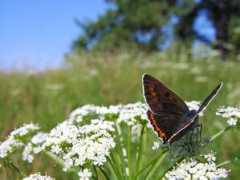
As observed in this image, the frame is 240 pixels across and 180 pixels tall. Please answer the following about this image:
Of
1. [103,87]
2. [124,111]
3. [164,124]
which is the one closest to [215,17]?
[103,87]

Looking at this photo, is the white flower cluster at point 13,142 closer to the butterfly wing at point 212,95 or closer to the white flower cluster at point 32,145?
the white flower cluster at point 32,145

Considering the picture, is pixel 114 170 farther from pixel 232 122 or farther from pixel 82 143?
pixel 232 122

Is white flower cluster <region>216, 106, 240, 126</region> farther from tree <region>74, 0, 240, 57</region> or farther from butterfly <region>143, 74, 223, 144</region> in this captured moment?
tree <region>74, 0, 240, 57</region>

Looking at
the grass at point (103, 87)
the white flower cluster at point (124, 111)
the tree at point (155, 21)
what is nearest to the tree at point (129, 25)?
the tree at point (155, 21)

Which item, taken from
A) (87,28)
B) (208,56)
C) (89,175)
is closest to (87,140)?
(89,175)

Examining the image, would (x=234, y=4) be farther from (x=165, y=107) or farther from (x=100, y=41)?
(x=165, y=107)

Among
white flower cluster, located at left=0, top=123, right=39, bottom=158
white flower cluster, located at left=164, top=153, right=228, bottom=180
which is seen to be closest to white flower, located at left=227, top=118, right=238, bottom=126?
white flower cluster, located at left=164, top=153, right=228, bottom=180
